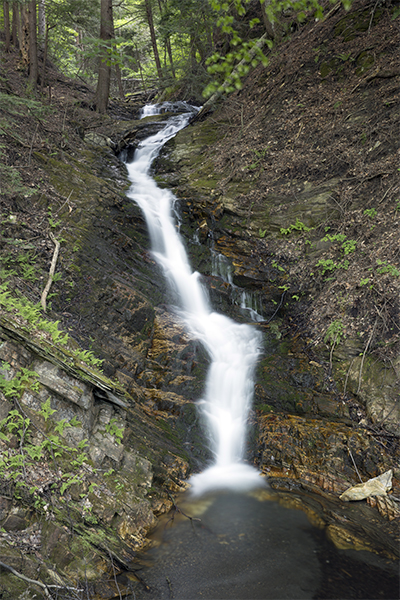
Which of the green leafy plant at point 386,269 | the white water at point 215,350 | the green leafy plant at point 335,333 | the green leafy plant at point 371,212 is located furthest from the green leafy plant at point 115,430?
the green leafy plant at point 371,212

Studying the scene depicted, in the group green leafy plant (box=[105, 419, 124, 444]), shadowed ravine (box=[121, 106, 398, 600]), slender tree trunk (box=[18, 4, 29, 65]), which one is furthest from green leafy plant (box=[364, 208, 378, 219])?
slender tree trunk (box=[18, 4, 29, 65])

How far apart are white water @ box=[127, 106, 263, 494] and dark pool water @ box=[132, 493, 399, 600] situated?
83 centimetres

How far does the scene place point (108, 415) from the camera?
5363 millimetres

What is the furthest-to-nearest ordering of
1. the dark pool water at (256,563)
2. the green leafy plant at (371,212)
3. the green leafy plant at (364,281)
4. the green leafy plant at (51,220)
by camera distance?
the green leafy plant at (371,212)
the green leafy plant at (51,220)
the green leafy plant at (364,281)
the dark pool water at (256,563)

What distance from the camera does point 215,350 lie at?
8078 millimetres

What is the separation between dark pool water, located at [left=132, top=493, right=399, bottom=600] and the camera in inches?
150

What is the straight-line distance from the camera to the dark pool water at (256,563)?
3.82 meters

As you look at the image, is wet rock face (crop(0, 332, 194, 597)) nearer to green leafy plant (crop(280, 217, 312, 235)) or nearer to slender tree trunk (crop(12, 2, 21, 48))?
green leafy plant (crop(280, 217, 312, 235))

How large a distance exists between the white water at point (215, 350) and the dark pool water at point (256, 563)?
2.71 feet

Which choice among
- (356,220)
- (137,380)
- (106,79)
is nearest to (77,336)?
(137,380)

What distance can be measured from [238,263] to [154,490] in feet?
20.4

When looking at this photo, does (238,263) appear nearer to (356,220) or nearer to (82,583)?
(356,220)

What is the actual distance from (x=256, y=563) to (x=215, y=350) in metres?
4.32

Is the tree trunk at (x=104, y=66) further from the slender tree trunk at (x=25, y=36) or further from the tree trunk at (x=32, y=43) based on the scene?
the slender tree trunk at (x=25, y=36)
